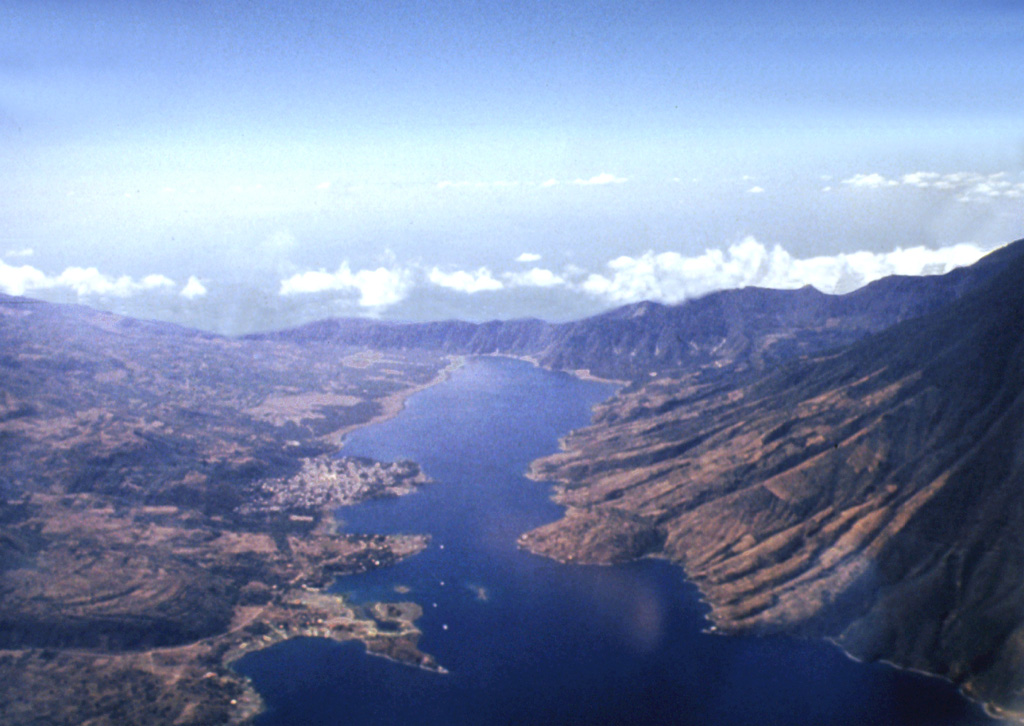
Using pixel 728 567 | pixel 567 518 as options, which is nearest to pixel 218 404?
pixel 567 518

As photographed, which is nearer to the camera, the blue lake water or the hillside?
the blue lake water

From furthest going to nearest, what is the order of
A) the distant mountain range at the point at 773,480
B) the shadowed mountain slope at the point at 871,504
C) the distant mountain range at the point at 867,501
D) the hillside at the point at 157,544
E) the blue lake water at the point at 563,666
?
the distant mountain range at the point at 773,480
the distant mountain range at the point at 867,501
the shadowed mountain slope at the point at 871,504
the hillside at the point at 157,544
the blue lake water at the point at 563,666

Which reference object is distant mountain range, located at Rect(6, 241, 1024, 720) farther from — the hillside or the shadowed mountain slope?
the hillside

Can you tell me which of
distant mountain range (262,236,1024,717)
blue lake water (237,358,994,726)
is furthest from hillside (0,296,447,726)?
distant mountain range (262,236,1024,717)

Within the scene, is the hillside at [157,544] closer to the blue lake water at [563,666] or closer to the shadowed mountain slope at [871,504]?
the blue lake water at [563,666]

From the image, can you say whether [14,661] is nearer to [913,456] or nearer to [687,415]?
[913,456]

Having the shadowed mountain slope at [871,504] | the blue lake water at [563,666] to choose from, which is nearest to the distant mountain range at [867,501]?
the shadowed mountain slope at [871,504]
